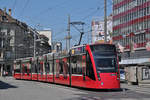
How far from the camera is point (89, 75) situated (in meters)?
21.0

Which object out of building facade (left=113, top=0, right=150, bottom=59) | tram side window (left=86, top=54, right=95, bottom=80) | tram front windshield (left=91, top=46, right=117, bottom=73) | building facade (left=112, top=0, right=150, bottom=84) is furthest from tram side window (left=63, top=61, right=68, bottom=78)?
building facade (left=113, top=0, right=150, bottom=59)

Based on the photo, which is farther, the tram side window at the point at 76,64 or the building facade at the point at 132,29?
the building facade at the point at 132,29

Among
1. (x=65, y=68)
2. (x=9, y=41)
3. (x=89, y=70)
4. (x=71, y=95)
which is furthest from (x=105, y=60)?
(x=9, y=41)

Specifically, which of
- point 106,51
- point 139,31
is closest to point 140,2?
point 139,31

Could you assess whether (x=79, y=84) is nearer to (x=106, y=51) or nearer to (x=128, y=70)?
(x=106, y=51)

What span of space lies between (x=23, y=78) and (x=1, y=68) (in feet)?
112

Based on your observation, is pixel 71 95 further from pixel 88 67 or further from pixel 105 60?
pixel 105 60

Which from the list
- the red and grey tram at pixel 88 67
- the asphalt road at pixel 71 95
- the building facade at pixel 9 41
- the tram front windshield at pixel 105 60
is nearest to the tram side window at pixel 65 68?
the red and grey tram at pixel 88 67

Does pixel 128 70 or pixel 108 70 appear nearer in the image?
pixel 108 70

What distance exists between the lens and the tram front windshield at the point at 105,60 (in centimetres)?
2047

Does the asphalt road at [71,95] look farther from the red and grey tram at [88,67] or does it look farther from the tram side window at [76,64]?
the tram side window at [76,64]

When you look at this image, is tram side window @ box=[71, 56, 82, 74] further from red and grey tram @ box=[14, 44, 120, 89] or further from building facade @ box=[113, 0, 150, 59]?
building facade @ box=[113, 0, 150, 59]

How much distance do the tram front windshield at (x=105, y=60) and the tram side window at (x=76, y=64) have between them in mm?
2154

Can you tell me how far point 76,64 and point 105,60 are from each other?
3403 millimetres
